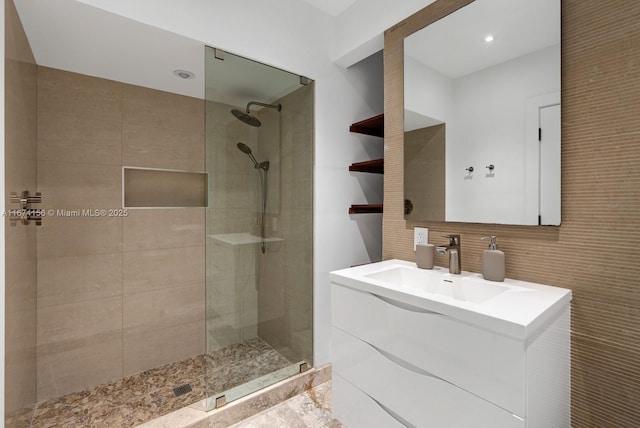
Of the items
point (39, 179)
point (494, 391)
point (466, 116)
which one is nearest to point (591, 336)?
point (494, 391)

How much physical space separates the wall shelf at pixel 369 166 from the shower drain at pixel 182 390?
1942 mm

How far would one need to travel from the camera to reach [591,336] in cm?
112

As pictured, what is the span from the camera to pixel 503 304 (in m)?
1.02

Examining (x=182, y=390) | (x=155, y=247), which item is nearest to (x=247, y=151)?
(x=155, y=247)

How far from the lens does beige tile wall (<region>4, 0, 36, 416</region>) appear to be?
1.19 m

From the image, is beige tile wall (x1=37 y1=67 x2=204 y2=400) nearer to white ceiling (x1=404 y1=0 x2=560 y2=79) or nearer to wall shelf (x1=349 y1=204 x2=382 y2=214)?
wall shelf (x1=349 y1=204 x2=382 y2=214)

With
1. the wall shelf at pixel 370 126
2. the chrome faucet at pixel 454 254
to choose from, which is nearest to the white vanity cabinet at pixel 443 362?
the chrome faucet at pixel 454 254

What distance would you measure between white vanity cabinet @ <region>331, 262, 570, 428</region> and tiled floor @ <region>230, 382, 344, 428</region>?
1.03ft

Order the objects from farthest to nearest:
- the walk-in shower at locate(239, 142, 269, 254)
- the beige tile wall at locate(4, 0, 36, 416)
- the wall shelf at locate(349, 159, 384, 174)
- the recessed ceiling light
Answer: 1. the wall shelf at locate(349, 159, 384, 174)
2. the recessed ceiling light
3. the walk-in shower at locate(239, 142, 269, 254)
4. the beige tile wall at locate(4, 0, 36, 416)

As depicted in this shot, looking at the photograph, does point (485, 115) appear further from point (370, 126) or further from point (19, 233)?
point (19, 233)

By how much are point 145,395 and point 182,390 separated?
0.23 meters

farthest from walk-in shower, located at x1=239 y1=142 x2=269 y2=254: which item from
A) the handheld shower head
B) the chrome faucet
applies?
the chrome faucet

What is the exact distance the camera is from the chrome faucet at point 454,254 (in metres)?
1.43

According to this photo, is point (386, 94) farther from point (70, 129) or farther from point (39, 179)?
point (39, 179)
